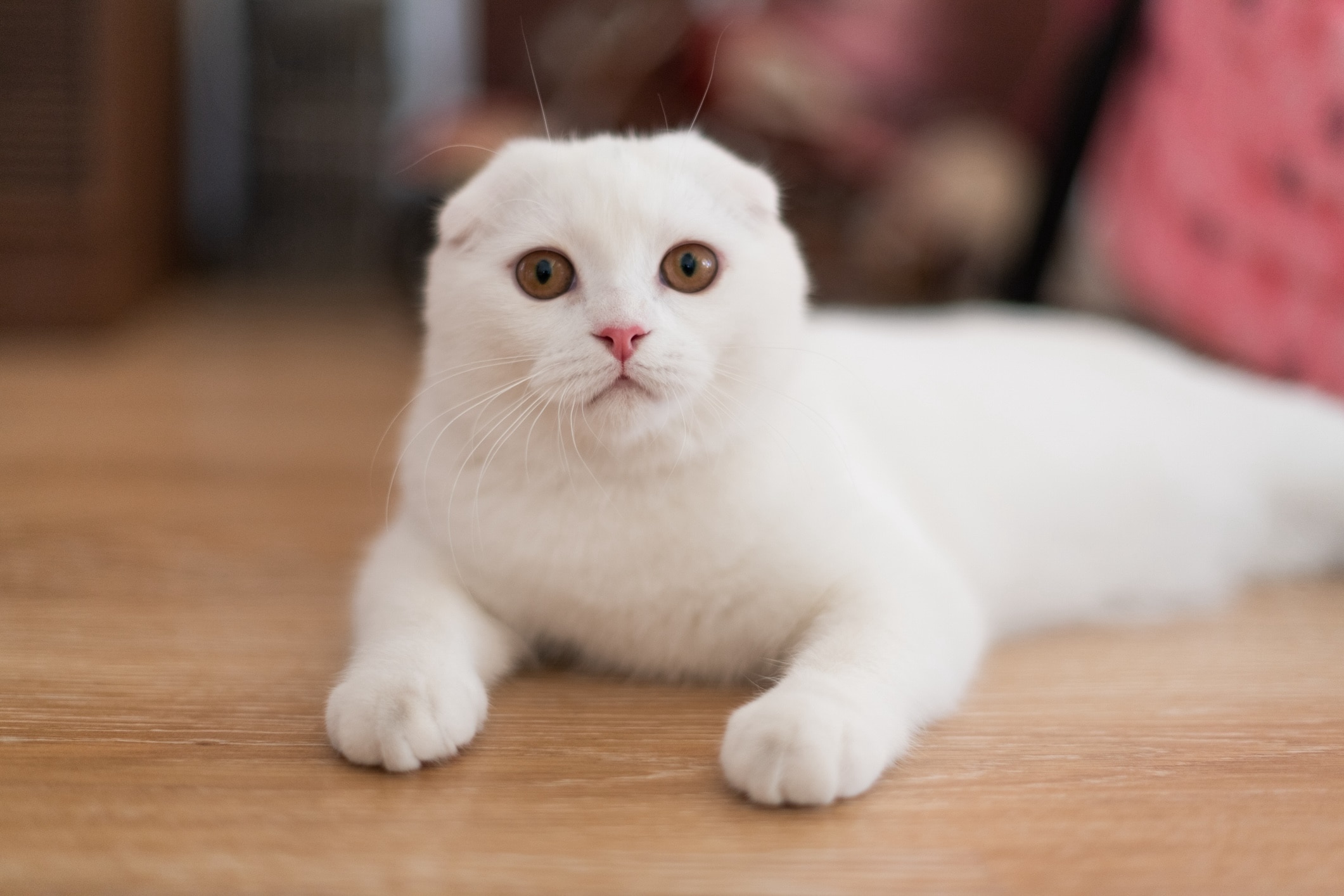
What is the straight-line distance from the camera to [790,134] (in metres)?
3.26

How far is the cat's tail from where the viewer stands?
1687 millimetres

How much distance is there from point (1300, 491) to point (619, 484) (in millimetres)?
1141

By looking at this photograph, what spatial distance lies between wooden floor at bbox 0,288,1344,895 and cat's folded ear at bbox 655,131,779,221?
537 millimetres

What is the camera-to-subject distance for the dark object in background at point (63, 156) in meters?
3.02

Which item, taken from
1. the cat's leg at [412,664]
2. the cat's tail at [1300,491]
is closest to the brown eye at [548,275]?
the cat's leg at [412,664]

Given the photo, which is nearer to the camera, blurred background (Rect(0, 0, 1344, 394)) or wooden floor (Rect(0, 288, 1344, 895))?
wooden floor (Rect(0, 288, 1344, 895))

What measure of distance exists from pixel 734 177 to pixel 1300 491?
108 centimetres

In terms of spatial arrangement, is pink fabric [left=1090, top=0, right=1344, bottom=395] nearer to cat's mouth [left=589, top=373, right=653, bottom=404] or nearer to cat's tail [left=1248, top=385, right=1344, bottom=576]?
cat's tail [left=1248, top=385, right=1344, bottom=576]

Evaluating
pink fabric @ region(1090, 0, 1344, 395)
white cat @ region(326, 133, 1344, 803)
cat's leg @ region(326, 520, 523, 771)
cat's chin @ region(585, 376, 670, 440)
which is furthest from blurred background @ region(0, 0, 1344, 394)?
cat's leg @ region(326, 520, 523, 771)

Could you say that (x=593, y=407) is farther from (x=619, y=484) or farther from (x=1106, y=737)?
(x=1106, y=737)

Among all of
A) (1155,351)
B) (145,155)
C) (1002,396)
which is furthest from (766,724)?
(145,155)

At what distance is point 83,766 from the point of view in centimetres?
99

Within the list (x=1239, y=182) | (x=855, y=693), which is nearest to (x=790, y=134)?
(x=1239, y=182)

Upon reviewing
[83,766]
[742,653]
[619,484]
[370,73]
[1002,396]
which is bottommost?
[83,766]
